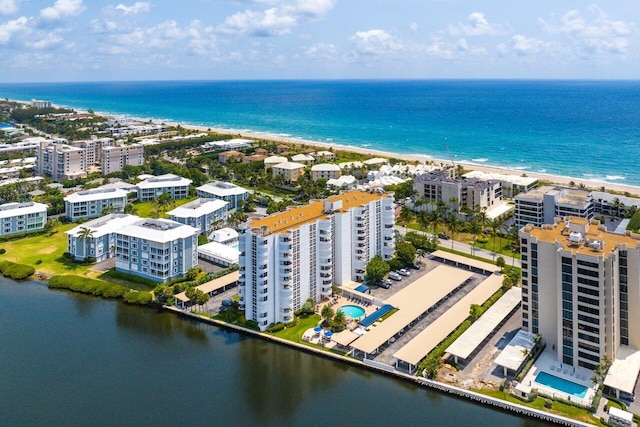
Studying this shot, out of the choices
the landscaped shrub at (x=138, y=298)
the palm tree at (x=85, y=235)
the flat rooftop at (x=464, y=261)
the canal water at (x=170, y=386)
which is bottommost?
the canal water at (x=170, y=386)

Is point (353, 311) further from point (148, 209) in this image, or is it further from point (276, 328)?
point (148, 209)

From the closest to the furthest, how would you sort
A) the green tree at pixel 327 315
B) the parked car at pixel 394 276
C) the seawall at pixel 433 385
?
1. the seawall at pixel 433 385
2. the green tree at pixel 327 315
3. the parked car at pixel 394 276

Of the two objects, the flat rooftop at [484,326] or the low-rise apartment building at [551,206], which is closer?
the flat rooftop at [484,326]

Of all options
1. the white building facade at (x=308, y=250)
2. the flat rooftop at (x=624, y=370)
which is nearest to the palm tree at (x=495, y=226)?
the white building facade at (x=308, y=250)

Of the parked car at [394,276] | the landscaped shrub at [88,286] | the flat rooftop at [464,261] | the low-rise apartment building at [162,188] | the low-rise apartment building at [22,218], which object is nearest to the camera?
the landscaped shrub at [88,286]

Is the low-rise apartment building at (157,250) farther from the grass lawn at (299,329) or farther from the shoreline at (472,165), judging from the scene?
the shoreline at (472,165)

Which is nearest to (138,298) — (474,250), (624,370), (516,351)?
(516,351)

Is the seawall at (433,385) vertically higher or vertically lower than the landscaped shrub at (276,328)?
lower

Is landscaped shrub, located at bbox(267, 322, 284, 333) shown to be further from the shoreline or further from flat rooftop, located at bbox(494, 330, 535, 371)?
the shoreline
